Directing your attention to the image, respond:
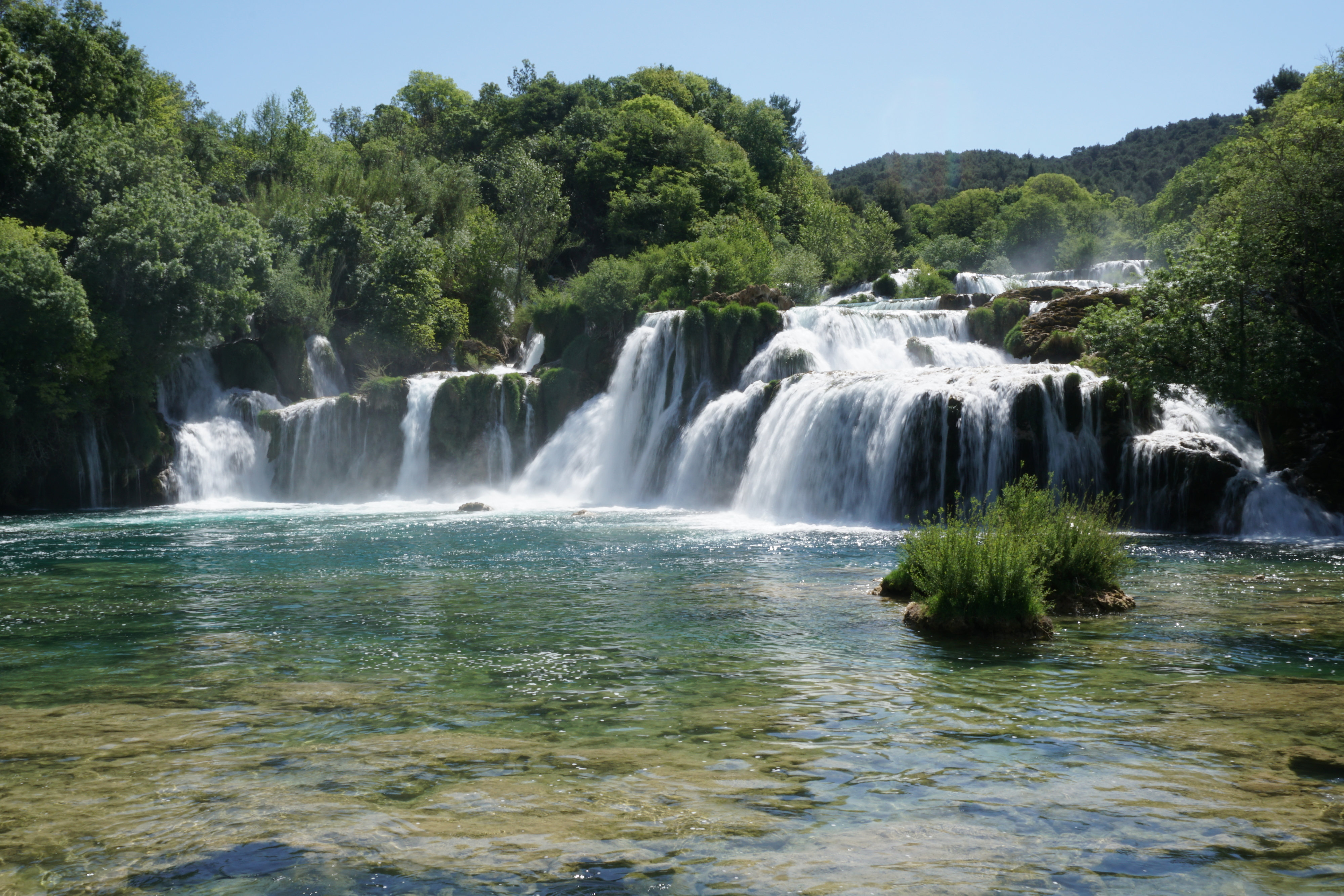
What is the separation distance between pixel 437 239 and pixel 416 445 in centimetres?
1898

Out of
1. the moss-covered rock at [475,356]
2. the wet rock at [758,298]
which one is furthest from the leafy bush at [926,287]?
the moss-covered rock at [475,356]

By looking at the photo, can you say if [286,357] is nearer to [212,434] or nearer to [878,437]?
[212,434]

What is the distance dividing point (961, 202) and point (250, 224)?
79.9m

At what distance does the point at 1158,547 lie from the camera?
1972 centimetres

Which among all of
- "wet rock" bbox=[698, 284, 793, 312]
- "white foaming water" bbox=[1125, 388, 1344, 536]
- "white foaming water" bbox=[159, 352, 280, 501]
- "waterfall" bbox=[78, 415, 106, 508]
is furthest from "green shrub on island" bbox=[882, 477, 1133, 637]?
"waterfall" bbox=[78, 415, 106, 508]

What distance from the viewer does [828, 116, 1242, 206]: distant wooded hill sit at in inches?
4879

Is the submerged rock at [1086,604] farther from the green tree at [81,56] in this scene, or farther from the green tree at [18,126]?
the green tree at [81,56]

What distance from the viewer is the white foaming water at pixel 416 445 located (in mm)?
39562

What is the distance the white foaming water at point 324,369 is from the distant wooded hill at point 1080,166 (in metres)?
83.0

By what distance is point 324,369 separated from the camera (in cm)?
4541

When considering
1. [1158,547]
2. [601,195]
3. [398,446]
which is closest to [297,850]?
[1158,547]

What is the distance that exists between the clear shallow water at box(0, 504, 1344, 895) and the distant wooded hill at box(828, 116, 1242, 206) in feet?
357

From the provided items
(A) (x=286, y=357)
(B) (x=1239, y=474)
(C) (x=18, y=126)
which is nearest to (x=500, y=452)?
(A) (x=286, y=357)

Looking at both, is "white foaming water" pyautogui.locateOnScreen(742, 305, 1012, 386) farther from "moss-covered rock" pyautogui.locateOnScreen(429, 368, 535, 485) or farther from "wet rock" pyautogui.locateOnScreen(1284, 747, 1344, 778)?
"wet rock" pyautogui.locateOnScreen(1284, 747, 1344, 778)
